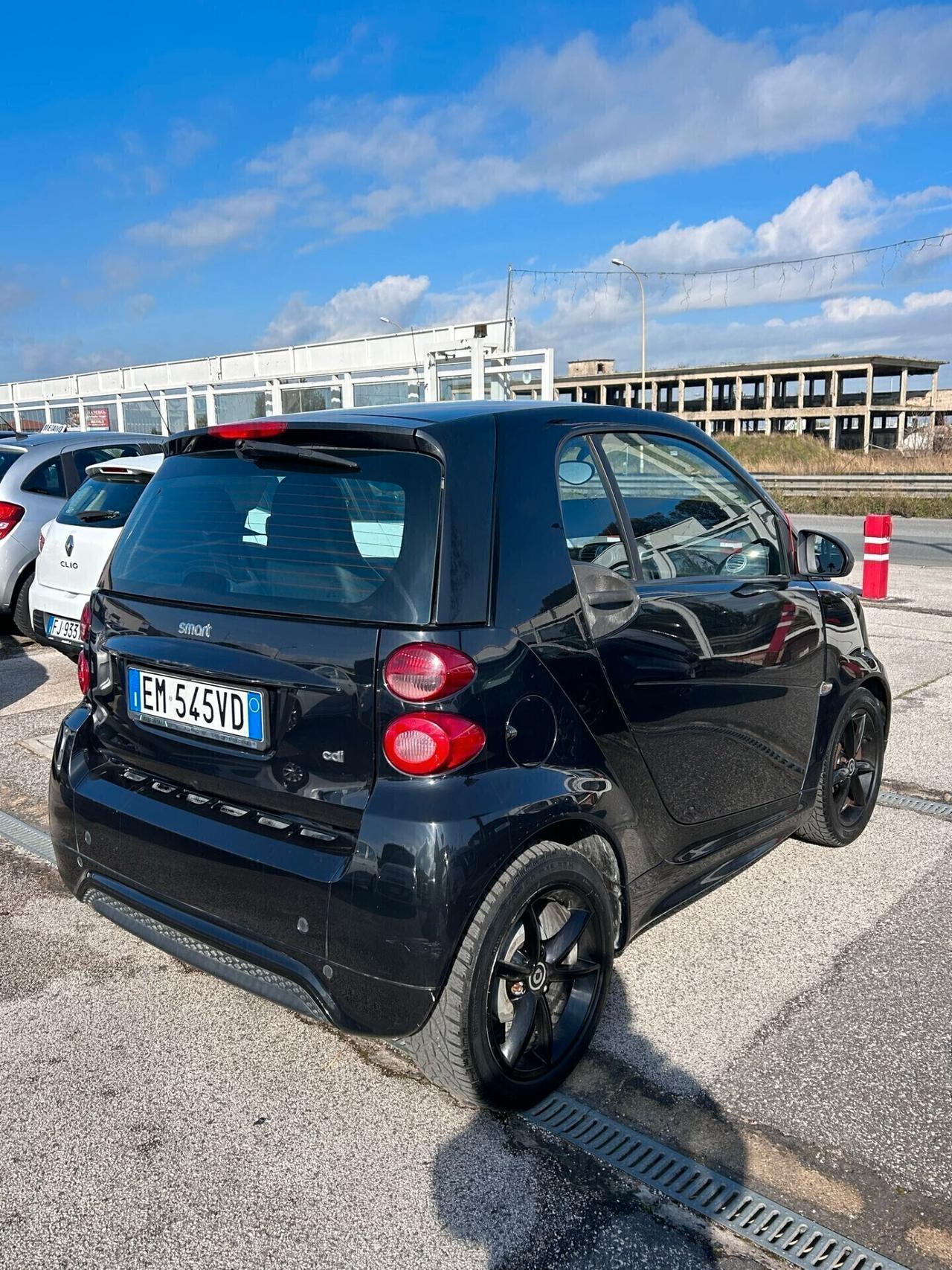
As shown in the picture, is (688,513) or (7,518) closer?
(688,513)

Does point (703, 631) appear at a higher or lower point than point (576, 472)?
lower

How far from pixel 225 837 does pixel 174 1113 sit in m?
0.73

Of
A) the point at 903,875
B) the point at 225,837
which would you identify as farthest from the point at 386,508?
A: the point at 903,875

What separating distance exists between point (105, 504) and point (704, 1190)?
242 inches

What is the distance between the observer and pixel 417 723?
2410 mm

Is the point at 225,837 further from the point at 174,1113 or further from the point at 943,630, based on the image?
the point at 943,630

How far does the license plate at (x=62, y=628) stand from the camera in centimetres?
689

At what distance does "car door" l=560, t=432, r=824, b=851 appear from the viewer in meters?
3.04

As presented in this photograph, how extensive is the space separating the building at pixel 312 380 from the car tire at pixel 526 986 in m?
11.0

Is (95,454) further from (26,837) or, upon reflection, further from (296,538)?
(296,538)

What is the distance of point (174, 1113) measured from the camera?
268 centimetres

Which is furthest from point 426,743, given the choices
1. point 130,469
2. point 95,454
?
point 95,454

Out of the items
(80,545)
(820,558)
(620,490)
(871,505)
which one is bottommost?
(871,505)

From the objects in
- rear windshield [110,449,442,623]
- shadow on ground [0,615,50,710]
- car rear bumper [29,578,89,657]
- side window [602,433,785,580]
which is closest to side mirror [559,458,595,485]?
side window [602,433,785,580]
